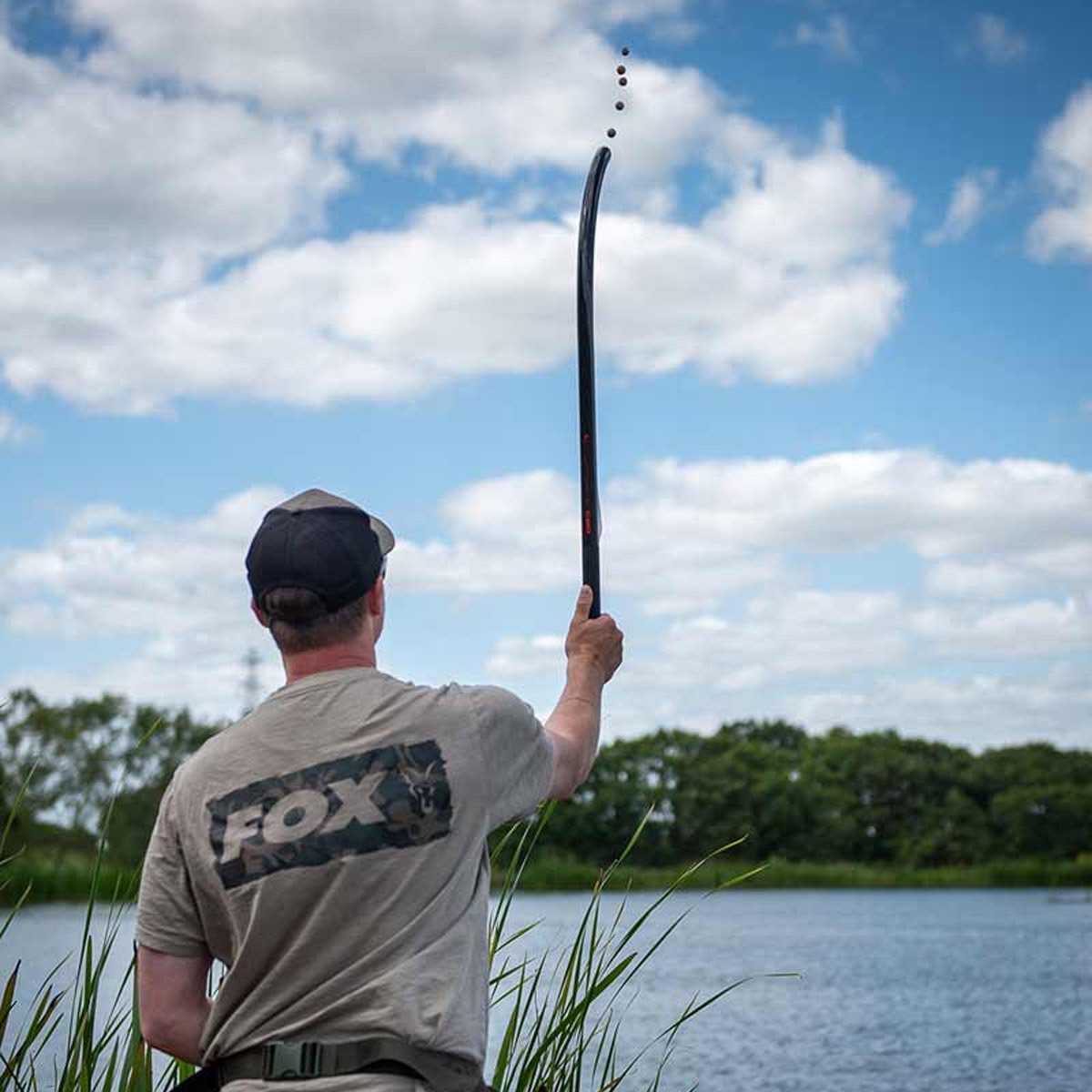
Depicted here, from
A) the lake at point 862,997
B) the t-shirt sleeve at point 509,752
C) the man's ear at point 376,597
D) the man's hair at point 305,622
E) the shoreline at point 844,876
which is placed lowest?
the lake at point 862,997

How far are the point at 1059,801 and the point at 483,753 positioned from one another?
80.2 meters

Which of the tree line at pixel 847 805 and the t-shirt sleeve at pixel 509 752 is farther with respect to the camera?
the tree line at pixel 847 805

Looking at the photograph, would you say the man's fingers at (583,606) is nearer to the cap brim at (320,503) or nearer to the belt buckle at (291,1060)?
the cap brim at (320,503)

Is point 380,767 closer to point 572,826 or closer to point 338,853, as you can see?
point 338,853

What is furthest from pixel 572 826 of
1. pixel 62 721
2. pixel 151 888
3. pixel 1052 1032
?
pixel 151 888

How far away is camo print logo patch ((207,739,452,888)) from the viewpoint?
2043 millimetres

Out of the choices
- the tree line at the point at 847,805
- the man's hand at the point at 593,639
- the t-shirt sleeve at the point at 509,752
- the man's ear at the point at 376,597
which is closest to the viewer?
the t-shirt sleeve at the point at 509,752

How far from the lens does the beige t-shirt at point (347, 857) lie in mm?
2035

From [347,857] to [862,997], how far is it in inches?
1114

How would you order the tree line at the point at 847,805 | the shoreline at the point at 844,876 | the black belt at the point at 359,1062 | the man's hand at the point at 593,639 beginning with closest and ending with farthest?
the black belt at the point at 359,1062, the man's hand at the point at 593,639, the shoreline at the point at 844,876, the tree line at the point at 847,805

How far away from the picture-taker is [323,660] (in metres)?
2.20

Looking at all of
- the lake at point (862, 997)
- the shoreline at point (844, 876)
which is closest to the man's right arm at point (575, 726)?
the lake at point (862, 997)

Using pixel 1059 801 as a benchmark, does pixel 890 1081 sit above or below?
below

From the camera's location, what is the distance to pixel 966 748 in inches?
3344
